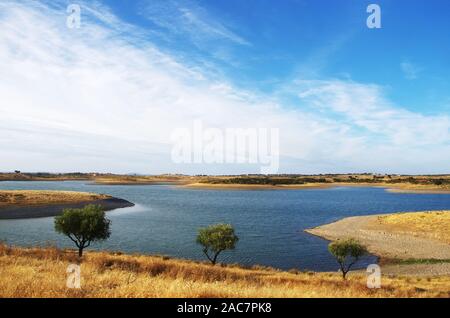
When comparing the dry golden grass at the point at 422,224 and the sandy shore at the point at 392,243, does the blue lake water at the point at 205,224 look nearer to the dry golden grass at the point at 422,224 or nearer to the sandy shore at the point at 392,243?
the sandy shore at the point at 392,243

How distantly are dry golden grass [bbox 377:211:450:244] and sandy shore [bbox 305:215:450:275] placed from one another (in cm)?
128

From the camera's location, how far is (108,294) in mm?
12797

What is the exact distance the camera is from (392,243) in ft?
189

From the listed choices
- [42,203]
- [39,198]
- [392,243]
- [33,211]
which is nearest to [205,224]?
[392,243]

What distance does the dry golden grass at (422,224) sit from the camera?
63731 millimetres

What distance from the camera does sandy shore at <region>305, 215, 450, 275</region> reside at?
4328cm

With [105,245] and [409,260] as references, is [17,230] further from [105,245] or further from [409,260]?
[409,260]

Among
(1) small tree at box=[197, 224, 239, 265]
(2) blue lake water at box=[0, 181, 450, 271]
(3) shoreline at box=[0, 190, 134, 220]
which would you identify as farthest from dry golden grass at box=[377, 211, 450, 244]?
(3) shoreline at box=[0, 190, 134, 220]

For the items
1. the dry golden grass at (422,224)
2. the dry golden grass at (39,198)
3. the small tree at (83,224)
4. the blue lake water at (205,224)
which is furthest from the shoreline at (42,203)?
the dry golden grass at (422,224)

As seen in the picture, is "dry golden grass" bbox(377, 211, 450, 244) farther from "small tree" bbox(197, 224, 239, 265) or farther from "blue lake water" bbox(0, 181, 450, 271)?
"small tree" bbox(197, 224, 239, 265)

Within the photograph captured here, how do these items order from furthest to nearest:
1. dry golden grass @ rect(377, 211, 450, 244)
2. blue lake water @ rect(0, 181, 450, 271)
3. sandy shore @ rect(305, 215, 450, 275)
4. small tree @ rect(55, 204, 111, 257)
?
dry golden grass @ rect(377, 211, 450, 244) → blue lake water @ rect(0, 181, 450, 271) → sandy shore @ rect(305, 215, 450, 275) → small tree @ rect(55, 204, 111, 257)
